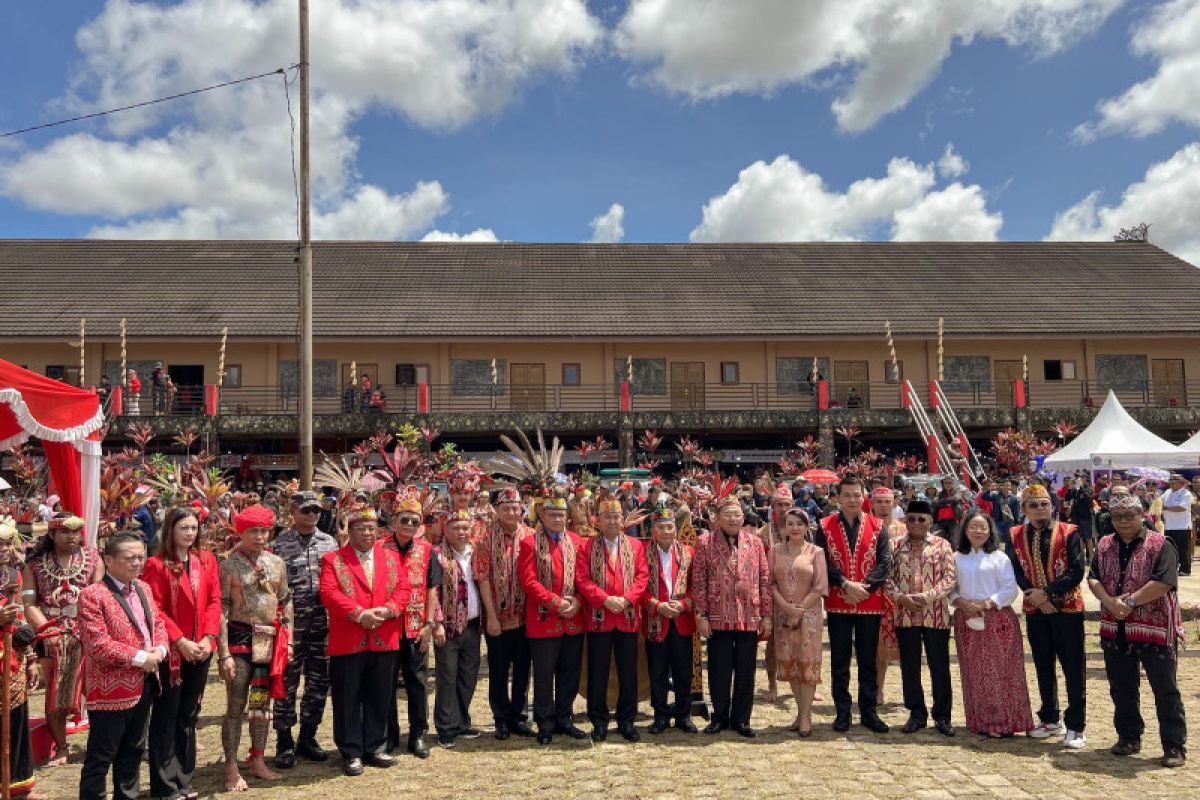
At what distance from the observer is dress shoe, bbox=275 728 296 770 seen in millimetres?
5986

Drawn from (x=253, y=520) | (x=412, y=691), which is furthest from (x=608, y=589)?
(x=253, y=520)

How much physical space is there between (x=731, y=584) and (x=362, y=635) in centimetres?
255

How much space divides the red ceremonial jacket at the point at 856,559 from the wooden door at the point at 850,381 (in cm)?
1957

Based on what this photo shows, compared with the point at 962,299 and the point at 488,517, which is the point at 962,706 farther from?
the point at 962,299

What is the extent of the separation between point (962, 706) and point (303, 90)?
10.3 meters

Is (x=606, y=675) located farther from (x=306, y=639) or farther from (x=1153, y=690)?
(x=1153, y=690)

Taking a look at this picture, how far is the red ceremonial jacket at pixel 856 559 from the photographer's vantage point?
266 inches

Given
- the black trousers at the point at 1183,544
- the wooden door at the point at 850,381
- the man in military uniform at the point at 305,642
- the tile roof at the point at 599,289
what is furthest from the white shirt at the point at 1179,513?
the tile roof at the point at 599,289

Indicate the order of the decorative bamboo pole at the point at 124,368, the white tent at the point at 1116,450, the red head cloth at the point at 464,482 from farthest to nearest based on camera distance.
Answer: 1. the decorative bamboo pole at the point at 124,368
2. the white tent at the point at 1116,450
3. the red head cloth at the point at 464,482

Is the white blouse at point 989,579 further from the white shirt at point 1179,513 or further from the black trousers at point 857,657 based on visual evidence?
the white shirt at point 1179,513

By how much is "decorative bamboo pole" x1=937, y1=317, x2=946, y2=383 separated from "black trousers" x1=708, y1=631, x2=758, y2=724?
67.2ft

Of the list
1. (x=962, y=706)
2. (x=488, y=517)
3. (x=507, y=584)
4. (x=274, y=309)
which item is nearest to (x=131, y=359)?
(x=274, y=309)

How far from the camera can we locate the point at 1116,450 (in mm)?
17359

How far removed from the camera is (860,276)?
30.3 m
